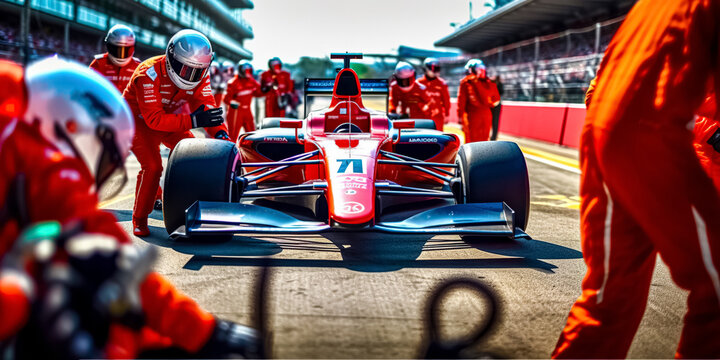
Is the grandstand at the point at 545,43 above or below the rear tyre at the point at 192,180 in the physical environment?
above

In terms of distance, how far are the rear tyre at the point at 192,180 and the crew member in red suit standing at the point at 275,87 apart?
1071 centimetres

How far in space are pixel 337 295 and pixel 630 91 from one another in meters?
2.12

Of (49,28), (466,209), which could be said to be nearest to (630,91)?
(466,209)

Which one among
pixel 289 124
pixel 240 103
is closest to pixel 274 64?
pixel 240 103

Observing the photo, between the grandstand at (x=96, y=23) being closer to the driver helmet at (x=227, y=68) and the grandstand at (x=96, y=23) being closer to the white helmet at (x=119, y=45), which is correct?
the driver helmet at (x=227, y=68)

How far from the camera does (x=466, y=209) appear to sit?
509cm

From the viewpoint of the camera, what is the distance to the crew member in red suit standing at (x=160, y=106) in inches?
230

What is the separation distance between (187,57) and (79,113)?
13.1 ft

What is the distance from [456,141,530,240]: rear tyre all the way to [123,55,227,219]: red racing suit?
245 cm

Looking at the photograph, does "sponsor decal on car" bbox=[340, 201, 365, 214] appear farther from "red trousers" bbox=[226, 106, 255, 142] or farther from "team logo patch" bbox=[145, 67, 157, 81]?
"red trousers" bbox=[226, 106, 255, 142]

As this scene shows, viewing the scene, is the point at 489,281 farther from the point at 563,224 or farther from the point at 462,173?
the point at 563,224

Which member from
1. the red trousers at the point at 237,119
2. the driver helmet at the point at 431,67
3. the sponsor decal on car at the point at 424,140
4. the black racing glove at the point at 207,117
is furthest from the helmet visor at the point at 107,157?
the red trousers at the point at 237,119

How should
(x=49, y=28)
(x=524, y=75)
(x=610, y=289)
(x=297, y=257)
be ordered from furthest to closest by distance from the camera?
(x=49, y=28) < (x=524, y=75) < (x=297, y=257) < (x=610, y=289)

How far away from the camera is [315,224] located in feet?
16.0
